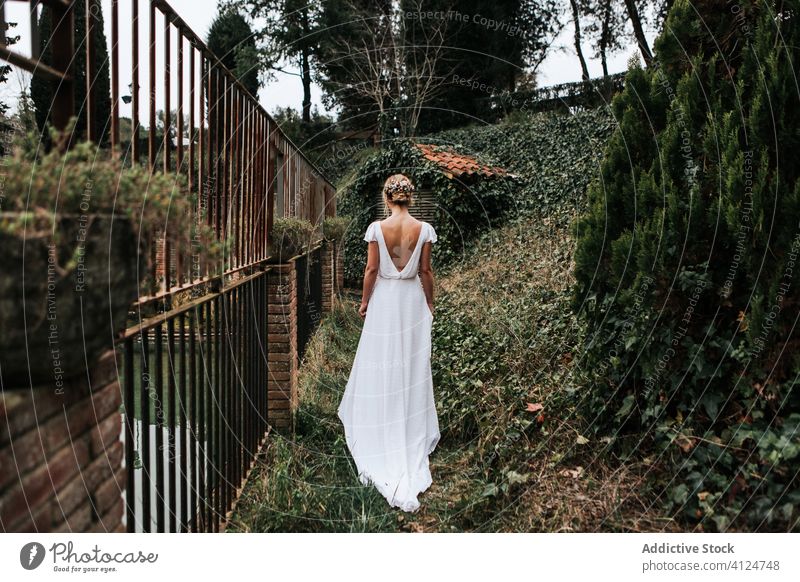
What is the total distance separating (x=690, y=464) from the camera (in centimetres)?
296

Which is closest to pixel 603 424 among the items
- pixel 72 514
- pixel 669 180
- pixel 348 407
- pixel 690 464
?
pixel 690 464

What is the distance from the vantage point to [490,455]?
163 inches

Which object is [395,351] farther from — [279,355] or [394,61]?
[394,61]

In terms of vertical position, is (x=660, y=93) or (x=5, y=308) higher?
(x=660, y=93)

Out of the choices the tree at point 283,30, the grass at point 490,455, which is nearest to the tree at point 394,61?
the tree at point 283,30

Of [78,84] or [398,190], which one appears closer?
→ [78,84]

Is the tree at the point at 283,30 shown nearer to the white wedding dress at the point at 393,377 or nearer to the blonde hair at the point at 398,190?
the blonde hair at the point at 398,190

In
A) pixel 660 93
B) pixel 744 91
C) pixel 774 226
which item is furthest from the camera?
pixel 660 93

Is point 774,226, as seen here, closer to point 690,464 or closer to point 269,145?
point 690,464

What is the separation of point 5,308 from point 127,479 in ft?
3.04

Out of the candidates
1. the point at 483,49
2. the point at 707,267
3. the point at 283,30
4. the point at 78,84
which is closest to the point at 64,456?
the point at 78,84

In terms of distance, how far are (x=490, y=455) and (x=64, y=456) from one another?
3045 millimetres

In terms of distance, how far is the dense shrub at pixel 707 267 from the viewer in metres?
2.72

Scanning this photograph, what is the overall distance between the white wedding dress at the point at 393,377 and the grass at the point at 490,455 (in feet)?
0.61
